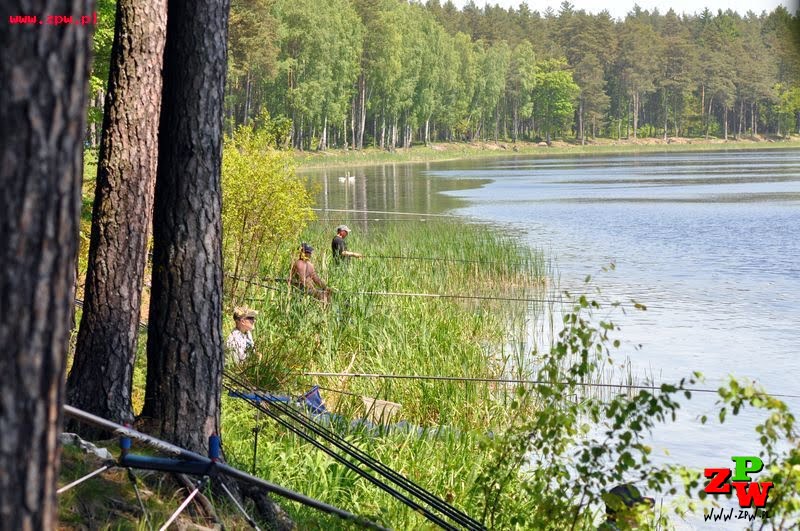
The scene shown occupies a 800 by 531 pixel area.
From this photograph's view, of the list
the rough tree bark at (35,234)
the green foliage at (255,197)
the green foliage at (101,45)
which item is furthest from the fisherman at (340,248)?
the rough tree bark at (35,234)

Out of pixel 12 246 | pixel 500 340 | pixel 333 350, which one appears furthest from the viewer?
pixel 500 340

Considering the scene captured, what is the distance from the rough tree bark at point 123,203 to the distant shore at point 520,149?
→ 2572 inches

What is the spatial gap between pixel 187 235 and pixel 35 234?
3770 mm

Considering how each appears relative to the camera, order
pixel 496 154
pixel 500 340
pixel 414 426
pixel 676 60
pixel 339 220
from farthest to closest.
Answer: pixel 676 60 → pixel 496 154 → pixel 339 220 → pixel 500 340 → pixel 414 426

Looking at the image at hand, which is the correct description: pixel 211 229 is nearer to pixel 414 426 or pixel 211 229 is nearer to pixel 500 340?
pixel 414 426

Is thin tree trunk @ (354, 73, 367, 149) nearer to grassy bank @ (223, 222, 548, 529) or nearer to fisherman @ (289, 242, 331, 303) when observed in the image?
grassy bank @ (223, 222, 548, 529)

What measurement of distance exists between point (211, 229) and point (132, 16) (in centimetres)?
179

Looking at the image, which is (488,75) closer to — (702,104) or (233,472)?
(702,104)

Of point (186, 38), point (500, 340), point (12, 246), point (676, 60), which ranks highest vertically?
point (676, 60)

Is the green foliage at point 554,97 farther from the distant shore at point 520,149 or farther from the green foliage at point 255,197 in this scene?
the green foliage at point 255,197

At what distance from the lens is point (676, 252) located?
2788cm

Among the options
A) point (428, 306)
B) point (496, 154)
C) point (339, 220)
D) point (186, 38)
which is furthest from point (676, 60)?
point (186, 38)

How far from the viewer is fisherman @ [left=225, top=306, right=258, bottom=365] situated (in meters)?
10.1

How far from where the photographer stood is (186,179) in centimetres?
586
